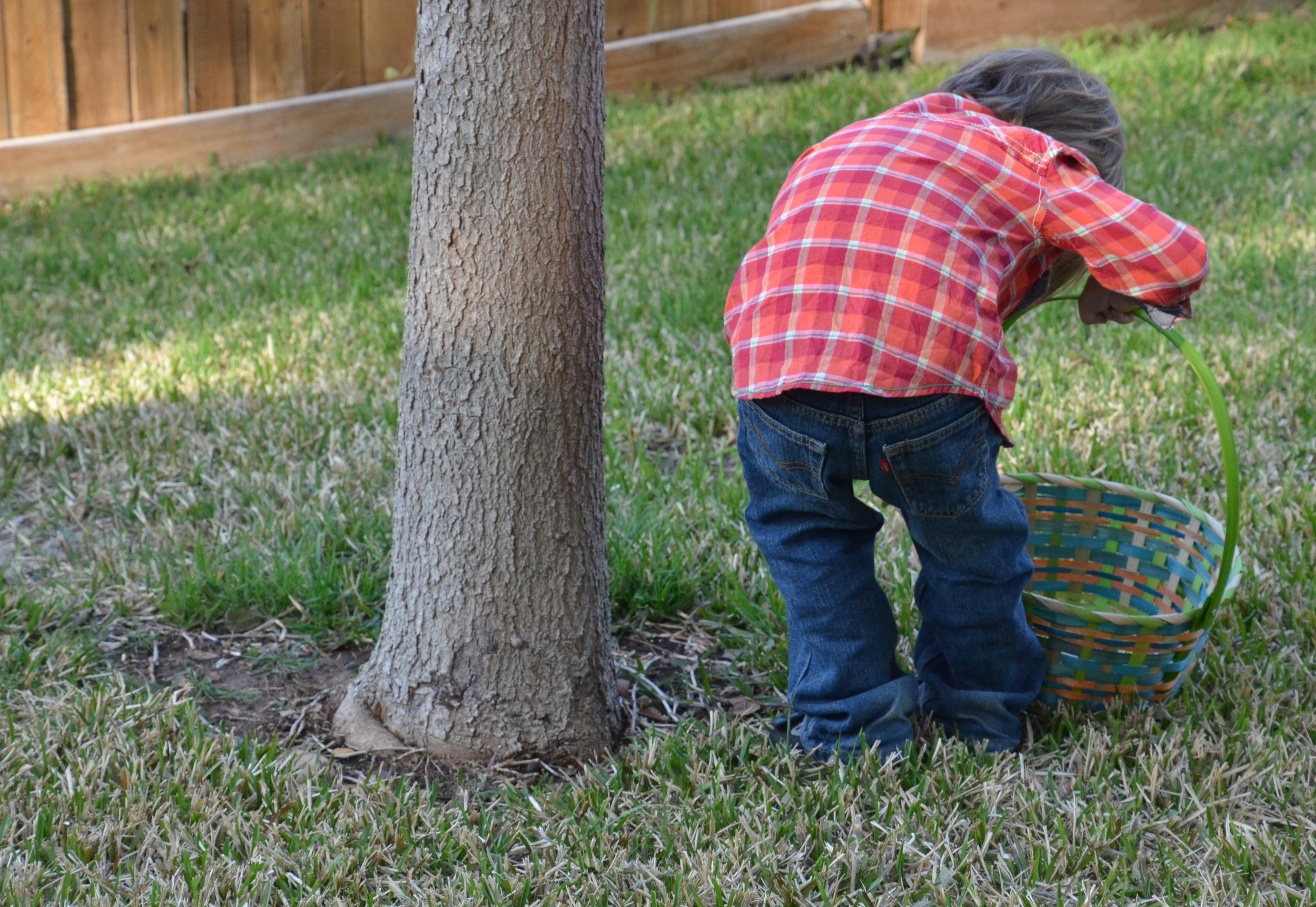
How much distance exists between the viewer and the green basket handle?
6.60ft

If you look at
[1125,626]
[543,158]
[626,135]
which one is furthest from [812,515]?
[626,135]

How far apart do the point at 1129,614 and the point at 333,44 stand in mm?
4964

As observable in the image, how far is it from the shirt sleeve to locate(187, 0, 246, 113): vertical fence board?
488 centimetres

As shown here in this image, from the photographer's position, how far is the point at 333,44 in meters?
6.04

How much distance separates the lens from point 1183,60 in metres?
6.52

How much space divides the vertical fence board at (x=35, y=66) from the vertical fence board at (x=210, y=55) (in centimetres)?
54

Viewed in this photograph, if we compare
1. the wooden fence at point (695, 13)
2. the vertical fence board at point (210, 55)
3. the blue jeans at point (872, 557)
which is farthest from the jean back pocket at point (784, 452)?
the wooden fence at point (695, 13)

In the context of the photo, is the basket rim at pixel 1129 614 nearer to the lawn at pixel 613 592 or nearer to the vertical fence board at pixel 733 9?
the lawn at pixel 613 592

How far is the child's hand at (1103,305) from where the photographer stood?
2062 mm

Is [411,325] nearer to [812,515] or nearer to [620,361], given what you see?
[812,515]

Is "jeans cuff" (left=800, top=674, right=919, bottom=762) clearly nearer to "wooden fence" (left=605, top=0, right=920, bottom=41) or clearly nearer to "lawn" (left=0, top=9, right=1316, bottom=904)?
"lawn" (left=0, top=9, right=1316, bottom=904)

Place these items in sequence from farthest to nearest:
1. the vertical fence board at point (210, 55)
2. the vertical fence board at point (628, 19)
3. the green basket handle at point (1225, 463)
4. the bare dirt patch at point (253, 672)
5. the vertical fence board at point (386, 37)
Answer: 1. the vertical fence board at point (628, 19)
2. the vertical fence board at point (386, 37)
3. the vertical fence board at point (210, 55)
4. the bare dirt patch at point (253, 672)
5. the green basket handle at point (1225, 463)

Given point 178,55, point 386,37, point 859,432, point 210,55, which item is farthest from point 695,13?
point 859,432

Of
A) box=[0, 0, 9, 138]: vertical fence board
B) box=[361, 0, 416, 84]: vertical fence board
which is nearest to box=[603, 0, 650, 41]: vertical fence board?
box=[361, 0, 416, 84]: vertical fence board
